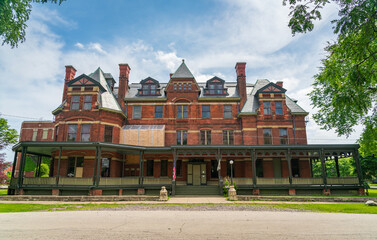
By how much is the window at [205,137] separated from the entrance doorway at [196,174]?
2.64 meters

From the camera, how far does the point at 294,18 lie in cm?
734

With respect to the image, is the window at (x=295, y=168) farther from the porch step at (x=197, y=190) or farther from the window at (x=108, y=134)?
the window at (x=108, y=134)

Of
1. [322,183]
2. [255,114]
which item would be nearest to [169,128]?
[255,114]

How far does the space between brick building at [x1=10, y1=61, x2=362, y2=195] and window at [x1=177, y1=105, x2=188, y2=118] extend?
A: 0.12 metres

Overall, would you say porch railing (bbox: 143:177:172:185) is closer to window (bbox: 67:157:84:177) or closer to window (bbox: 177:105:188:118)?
window (bbox: 67:157:84:177)

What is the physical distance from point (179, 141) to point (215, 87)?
7.86 metres

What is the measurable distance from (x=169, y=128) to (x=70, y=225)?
1895cm

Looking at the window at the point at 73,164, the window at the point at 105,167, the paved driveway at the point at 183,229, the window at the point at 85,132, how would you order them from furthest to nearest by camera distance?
the window at the point at 85,132, the window at the point at 105,167, the window at the point at 73,164, the paved driveway at the point at 183,229

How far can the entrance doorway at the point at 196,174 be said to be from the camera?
25.0 metres

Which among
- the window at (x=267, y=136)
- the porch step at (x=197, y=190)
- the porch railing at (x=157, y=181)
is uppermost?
the window at (x=267, y=136)

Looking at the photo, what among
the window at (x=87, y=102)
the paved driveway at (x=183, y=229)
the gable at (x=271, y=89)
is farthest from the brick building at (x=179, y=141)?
the paved driveway at (x=183, y=229)

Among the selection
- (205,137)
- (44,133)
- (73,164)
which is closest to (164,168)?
(205,137)

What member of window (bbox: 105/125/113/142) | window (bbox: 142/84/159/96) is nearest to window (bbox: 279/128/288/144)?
window (bbox: 142/84/159/96)

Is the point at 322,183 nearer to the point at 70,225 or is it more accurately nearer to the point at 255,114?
the point at 255,114
